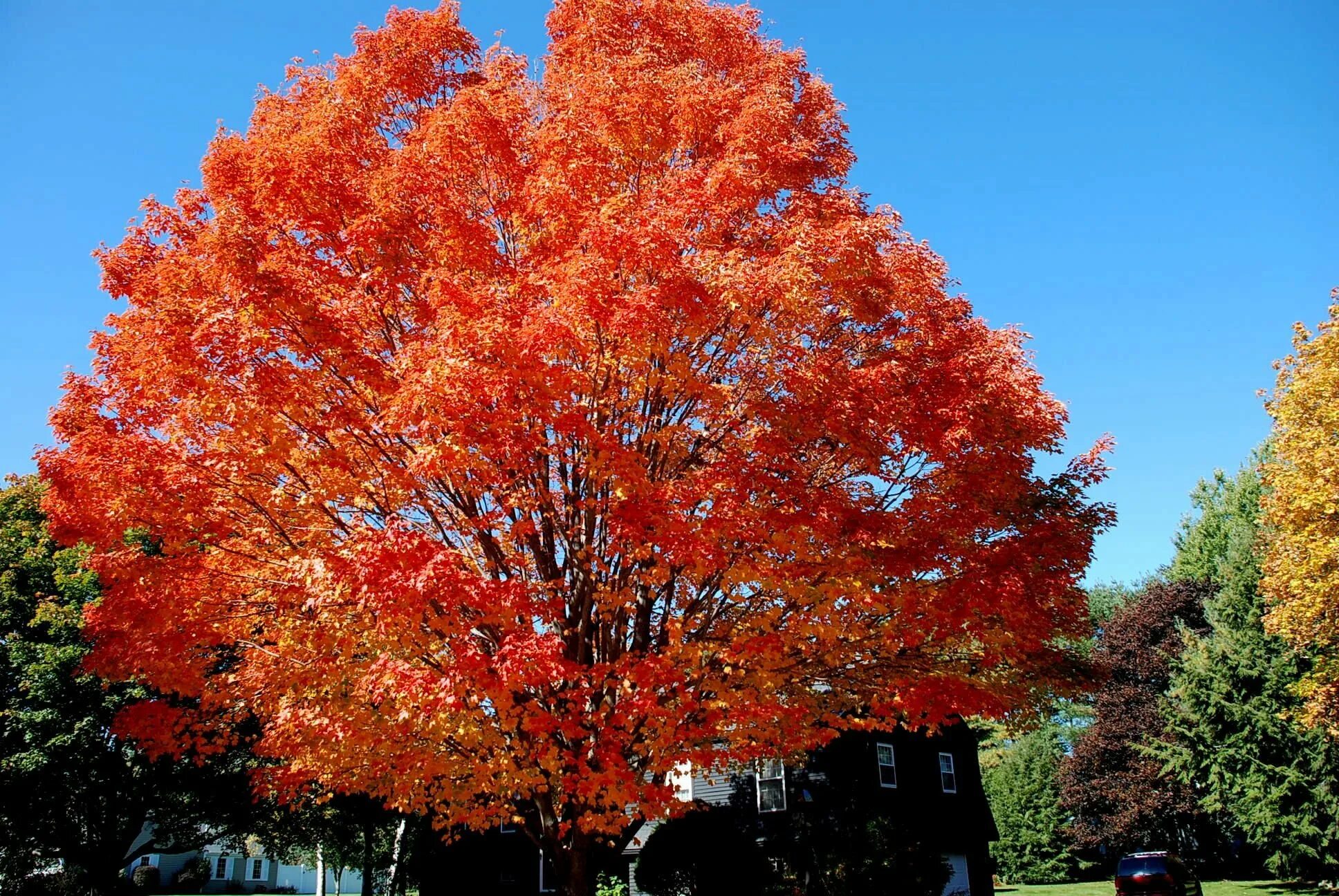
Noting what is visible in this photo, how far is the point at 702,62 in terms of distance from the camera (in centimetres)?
1398

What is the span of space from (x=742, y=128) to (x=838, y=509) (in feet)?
18.2

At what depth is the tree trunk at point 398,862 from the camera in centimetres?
2628

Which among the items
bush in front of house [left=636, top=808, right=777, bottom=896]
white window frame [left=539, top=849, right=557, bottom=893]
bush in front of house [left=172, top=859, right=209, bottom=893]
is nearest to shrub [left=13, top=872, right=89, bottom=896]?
white window frame [left=539, top=849, right=557, bottom=893]

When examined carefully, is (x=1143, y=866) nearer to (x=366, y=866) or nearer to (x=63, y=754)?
(x=366, y=866)

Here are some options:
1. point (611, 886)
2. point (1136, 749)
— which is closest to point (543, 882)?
point (611, 886)

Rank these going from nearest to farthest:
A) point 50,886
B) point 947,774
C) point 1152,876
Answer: point 1152,876 < point 50,886 < point 947,774

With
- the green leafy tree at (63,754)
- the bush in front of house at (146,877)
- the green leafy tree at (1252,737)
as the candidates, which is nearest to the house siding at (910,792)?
the green leafy tree at (1252,737)

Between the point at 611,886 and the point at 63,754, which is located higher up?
the point at 63,754

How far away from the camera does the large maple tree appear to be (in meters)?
9.26

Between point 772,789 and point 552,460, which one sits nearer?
point 552,460

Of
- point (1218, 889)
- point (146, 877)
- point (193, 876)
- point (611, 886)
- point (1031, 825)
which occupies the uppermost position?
point (611, 886)

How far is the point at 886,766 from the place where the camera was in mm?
26125

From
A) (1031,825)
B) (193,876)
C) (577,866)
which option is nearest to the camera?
(577,866)

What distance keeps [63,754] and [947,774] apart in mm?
26559
